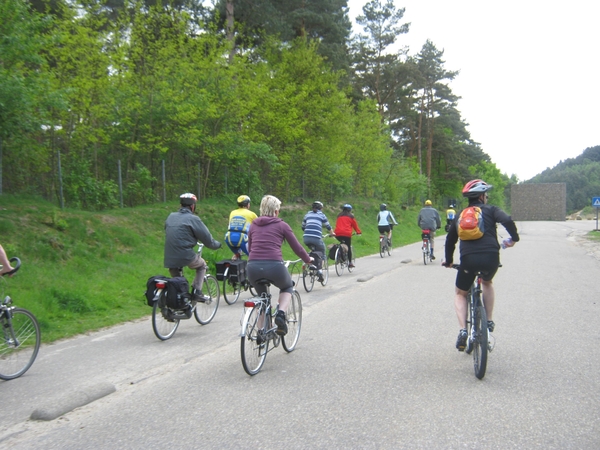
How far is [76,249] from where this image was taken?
41.5 ft

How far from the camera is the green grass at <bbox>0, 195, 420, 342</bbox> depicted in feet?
30.6

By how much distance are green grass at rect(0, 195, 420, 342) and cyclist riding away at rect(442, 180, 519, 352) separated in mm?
5443

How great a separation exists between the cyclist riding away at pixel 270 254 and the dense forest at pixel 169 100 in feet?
25.1

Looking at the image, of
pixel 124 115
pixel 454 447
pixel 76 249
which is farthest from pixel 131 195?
pixel 454 447

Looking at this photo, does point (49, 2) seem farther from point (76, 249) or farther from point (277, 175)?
point (277, 175)

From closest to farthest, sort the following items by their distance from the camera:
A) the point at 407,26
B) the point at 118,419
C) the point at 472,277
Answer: the point at 118,419
the point at 472,277
the point at 407,26

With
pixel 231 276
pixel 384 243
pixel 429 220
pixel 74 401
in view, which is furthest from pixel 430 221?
pixel 74 401

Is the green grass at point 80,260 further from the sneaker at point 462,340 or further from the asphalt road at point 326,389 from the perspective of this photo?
the sneaker at point 462,340

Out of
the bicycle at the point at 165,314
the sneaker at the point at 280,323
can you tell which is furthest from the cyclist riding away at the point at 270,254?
the bicycle at the point at 165,314

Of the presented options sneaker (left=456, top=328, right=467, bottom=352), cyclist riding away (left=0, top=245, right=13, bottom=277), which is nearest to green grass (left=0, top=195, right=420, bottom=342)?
cyclist riding away (left=0, top=245, right=13, bottom=277)

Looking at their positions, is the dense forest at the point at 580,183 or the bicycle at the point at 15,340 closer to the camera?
the bicycle at the point at 15,340

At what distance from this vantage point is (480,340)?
17.9 ft

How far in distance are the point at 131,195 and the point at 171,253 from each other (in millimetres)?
11652

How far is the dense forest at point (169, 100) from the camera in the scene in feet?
45.7
